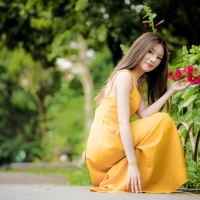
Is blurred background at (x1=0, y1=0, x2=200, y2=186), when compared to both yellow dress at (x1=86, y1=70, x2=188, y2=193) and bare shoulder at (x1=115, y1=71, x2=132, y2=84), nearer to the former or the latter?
bare shoulder at (x1=115, y1=71, x2=132, y2=84)

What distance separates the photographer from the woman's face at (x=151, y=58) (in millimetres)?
3680

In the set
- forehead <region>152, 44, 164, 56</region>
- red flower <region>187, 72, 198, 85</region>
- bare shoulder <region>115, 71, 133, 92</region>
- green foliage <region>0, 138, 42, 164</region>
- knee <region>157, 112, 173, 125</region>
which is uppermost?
forehead <region>152, 44, 164, 56</region>

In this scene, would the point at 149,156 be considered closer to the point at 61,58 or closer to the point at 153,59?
the point at 153,59

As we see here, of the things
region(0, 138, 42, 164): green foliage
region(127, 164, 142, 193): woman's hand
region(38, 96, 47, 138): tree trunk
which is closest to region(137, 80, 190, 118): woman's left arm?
region(127, 164, 142, 193): woman's hand

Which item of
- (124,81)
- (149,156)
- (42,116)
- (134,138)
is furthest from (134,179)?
(42,116)

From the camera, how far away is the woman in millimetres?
3379

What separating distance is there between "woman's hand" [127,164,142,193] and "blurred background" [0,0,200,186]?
108 inches

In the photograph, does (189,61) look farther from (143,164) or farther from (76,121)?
(76,121)

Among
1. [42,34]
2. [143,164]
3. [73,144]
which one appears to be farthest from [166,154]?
[73,144]

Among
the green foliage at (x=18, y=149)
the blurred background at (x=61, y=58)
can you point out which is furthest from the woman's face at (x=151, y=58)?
the green foliage at (x=18, y=149)

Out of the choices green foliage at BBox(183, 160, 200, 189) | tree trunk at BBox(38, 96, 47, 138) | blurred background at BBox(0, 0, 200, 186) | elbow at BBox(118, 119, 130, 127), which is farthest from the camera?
tree trunk at BBox(38, 96, 47, 138)

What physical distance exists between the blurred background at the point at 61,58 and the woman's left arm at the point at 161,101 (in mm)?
2037

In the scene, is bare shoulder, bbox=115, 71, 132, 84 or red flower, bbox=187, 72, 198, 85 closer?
bare shoulder, bbox=115, 71, 132, 84

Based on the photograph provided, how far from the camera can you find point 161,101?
378 centimetres
